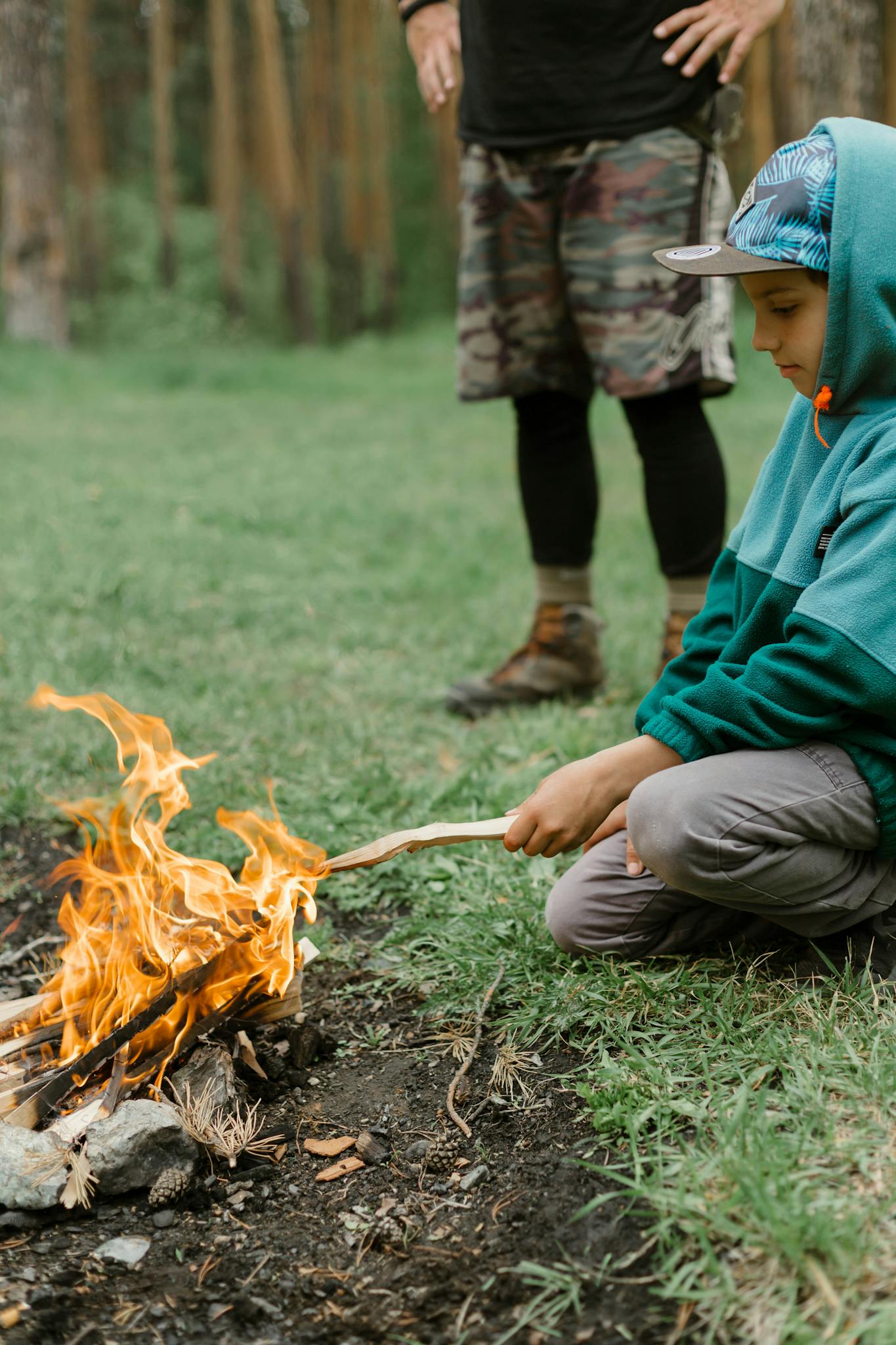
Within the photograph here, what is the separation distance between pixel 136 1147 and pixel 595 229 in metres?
2.35

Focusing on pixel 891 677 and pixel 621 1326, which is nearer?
pixel 621 1326

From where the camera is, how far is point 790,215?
5.90 ft

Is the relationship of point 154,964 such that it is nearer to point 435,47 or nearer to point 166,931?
point 166,931

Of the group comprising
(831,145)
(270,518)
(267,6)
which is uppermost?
(267,6)

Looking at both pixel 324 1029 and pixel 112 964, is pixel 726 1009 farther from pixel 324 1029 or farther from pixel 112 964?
pixel 112 964

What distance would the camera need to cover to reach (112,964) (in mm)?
2070

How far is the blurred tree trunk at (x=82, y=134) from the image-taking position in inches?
739

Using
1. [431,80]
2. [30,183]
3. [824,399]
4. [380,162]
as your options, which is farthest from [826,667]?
[380,162]

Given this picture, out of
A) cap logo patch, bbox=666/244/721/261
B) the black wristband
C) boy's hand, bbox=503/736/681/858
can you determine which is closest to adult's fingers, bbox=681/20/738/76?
the black wristband

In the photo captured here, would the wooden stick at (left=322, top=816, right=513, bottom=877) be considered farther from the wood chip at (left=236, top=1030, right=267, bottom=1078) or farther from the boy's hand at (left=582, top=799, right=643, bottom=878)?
the wood chip at (left=236, top=1030, right=267, bottom=1078)

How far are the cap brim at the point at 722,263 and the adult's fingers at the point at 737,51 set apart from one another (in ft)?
3.84

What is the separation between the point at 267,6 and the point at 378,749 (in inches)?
596

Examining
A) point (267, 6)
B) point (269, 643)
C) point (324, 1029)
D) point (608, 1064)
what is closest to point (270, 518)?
point (269, 643)

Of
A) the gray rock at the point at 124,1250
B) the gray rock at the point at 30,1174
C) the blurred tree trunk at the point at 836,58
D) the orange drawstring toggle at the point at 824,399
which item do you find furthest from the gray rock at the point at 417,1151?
Result: the blurred tree trunk at the point at 836,58
